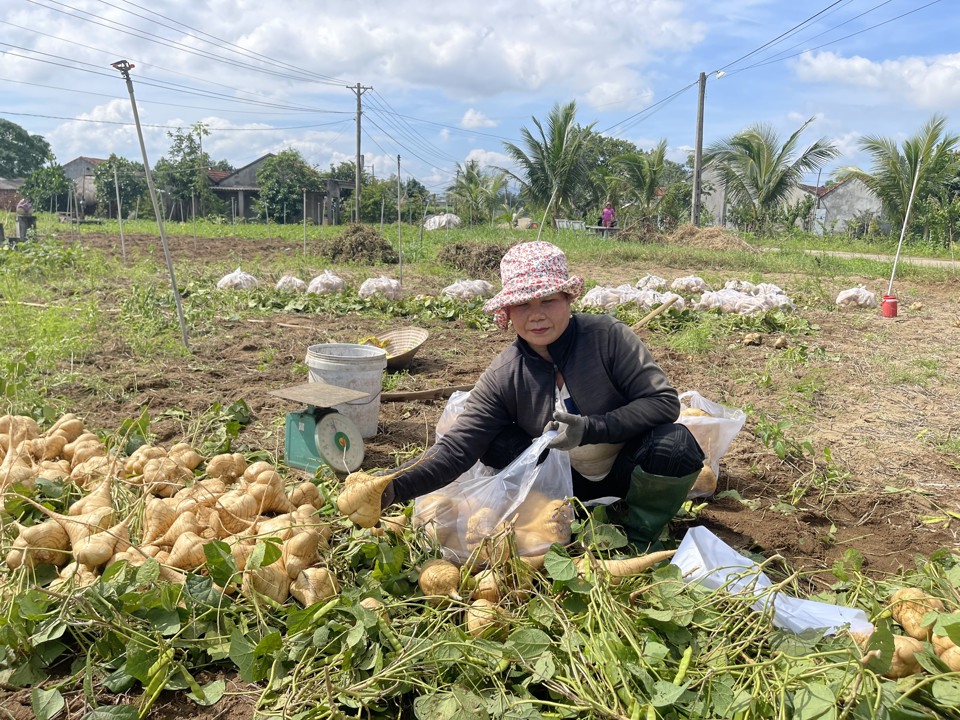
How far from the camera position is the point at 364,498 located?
209 cm

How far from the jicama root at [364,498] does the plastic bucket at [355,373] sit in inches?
47.7

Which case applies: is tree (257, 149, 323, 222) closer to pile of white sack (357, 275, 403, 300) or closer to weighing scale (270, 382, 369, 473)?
pile of white sack (357, 275, 403, 300)

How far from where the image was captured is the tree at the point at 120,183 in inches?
1257

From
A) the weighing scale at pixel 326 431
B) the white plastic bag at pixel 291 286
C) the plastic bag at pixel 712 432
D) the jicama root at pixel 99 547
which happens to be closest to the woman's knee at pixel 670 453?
the plastic bag at pixel 712 432

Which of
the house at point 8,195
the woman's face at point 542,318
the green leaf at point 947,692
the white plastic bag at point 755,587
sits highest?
the house at point 8,195

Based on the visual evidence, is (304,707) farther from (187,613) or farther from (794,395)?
(794,395)

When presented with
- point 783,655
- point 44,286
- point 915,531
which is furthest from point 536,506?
point 44,286

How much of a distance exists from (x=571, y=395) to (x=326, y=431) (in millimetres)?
1046

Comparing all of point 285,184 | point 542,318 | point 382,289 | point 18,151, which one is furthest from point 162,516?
point 18,151

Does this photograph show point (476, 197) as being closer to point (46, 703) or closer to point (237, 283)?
point (237, 283)

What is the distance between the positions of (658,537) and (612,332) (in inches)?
27.6

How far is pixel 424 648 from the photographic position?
165cm

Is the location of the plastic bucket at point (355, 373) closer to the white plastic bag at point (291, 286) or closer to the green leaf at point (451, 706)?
the green leaf at point (451, 706)

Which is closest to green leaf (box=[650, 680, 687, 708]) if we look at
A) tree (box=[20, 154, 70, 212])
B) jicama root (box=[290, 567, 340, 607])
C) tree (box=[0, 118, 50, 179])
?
jicama root (box=[290, 567, 340, 607])
